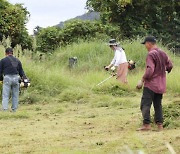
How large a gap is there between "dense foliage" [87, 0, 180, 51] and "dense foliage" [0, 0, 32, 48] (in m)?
4.61

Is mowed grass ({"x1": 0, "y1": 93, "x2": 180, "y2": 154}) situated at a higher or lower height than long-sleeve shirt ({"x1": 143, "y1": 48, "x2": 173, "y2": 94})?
lower

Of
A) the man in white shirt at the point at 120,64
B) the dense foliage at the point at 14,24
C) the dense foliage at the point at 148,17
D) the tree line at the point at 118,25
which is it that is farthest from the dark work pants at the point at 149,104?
the dense foliage at the point at 148,17

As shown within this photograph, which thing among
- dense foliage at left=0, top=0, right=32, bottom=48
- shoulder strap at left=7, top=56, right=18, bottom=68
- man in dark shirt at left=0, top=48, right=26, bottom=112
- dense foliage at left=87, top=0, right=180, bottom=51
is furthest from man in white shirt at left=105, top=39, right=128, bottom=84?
dense foliage at left=87, top=0, right=180, bottom=51

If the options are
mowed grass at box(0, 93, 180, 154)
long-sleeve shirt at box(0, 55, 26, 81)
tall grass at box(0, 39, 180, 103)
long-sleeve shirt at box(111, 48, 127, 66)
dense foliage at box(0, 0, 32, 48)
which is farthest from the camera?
dense foliage at box(0, 0, 32, 48)

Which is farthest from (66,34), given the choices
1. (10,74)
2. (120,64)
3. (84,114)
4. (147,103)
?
(147,103)

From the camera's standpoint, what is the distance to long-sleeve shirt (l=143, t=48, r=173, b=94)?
27.2 ft

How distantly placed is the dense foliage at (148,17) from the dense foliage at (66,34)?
143cm

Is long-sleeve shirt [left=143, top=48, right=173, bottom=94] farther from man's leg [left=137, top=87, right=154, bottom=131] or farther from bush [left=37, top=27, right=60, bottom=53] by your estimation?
bush [left=37, top=27, right=60, bottom=53]

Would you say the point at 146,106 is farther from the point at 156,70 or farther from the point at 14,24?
the point at 14,24

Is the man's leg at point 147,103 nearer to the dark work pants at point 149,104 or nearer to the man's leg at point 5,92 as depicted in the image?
the dark work pants at point 149,104

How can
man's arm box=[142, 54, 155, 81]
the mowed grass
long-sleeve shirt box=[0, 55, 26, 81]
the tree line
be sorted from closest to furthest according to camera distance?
the mowed grass < man's arm box=[142, 54, 155, 81] < long-sleeve shirt box=[0, 55, 26, 81] < the tree line

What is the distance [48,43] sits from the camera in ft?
80.1

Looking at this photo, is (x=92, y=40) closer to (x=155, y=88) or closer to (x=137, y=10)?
(x=137, y=10)

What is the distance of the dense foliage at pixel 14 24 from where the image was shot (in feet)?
73.5
